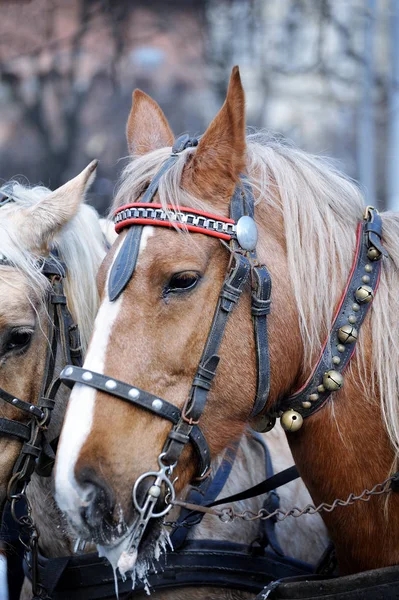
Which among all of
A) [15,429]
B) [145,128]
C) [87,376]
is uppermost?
[145,128]

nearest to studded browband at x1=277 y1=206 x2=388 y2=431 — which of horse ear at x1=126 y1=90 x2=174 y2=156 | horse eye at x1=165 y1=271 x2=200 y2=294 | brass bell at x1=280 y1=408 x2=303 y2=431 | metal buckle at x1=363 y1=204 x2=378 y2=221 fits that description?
brass bell at x1=280 y1=408 x2=303 y2=431

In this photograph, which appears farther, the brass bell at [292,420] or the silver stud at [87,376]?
the brass bell at [292,420]

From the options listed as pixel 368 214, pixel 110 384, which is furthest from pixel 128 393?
pixel 368 214

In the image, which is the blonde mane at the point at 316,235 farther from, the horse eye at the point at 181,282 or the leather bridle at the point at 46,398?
the leather bridle at the point at 46,398

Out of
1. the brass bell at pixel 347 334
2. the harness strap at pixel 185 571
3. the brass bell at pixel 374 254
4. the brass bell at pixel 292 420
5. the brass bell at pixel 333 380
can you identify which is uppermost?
the brass bell at pixel 374 254

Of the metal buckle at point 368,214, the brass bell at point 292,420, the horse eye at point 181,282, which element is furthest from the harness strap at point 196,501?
the metal buckle at point 368,214

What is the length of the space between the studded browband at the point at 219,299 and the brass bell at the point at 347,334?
0.21 metres

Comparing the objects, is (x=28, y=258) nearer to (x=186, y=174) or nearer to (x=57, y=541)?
(x=186, y=174)

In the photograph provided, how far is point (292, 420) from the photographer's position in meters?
1.76

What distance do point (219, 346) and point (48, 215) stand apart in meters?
0.88

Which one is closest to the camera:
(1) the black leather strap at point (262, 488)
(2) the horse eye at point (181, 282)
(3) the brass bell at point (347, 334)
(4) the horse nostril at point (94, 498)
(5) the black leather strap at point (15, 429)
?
(4) the horse nostril at point (94, 498)

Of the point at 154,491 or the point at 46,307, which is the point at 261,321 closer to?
the point at 154,491

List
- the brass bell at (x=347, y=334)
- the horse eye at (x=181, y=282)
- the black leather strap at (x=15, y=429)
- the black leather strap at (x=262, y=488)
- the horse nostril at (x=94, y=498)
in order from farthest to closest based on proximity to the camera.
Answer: the black leather strap at (x=262, y=488), the black leather strap at (x=15, y=429), the brass bell at (x=347, y=334), the horse eye at (x=181, y=282), the horse nostril at (x=94, y=498)

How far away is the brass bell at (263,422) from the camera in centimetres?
184
